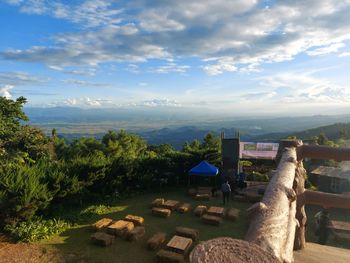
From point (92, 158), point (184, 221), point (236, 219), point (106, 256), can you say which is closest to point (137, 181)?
point (92, 158)

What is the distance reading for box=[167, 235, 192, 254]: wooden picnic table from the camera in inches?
435

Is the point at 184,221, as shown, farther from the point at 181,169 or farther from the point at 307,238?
the point at 181,169

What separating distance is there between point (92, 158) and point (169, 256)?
31.0 ft

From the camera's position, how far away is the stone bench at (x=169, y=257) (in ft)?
34.3

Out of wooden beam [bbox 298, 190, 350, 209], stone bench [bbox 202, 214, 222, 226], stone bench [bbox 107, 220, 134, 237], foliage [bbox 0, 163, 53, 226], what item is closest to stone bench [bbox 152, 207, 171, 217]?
stone bench [bbox 202, 214, 222, 226]

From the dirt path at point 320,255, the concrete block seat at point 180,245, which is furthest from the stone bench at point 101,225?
the dirt path at point 320,255

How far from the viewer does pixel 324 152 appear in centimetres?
721

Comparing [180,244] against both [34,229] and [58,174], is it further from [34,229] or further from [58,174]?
[58,174]

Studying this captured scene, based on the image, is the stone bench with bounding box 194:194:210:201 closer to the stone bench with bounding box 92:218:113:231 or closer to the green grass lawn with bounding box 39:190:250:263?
the green grass lawn with bounding box 39:190:250:263

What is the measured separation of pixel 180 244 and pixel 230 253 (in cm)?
1002

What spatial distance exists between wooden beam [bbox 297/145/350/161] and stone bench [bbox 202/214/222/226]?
817 centimetres

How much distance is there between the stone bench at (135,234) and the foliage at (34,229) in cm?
334

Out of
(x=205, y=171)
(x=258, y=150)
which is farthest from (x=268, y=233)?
(x=258, y=150)

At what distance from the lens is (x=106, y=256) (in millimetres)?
11047
